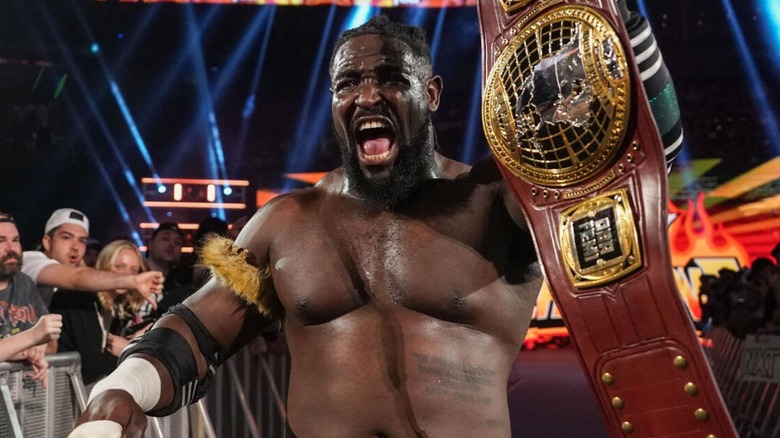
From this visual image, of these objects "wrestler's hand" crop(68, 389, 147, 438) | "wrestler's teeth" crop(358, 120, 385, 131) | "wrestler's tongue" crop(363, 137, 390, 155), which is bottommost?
"wrestler's hand" crop(68, 389, 147, 438)

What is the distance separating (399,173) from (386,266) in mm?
189

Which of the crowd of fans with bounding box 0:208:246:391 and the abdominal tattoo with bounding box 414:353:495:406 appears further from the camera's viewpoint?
the crowd of fans with bounding box 0:208:246:391

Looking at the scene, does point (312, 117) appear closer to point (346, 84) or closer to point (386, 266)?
point (346, 84)

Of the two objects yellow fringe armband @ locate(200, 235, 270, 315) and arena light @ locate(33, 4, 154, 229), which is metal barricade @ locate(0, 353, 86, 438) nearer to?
yellow fringe armband @ locate(200, 235, 270, 315)

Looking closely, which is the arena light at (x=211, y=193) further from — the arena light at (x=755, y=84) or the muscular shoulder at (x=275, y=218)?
the muscular shoulder at (x=275, y=218)

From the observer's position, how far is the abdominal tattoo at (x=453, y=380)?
4.84 ft

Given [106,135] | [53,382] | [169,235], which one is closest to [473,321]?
[53,382]

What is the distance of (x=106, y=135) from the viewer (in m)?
10.2

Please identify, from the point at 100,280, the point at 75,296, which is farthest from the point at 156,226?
the point at 100,280

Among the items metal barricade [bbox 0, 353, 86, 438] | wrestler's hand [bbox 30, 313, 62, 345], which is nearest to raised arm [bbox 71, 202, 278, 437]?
wrestler's hand [bbox 30, 313, 62, 345]

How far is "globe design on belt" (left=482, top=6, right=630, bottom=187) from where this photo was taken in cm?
121

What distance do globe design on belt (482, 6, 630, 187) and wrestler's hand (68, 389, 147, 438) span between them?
755mm

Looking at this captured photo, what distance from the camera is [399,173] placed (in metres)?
1.60

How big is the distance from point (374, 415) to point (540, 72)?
69 centimetres
